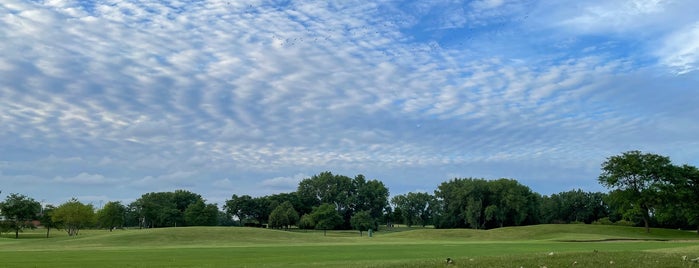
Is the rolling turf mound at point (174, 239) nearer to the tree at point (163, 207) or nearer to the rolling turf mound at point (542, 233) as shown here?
the rolling turf mound at point (542, 233)

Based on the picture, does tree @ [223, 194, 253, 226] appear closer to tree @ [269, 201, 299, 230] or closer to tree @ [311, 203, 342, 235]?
Answer: tree @ [269, 201, 299, 230]

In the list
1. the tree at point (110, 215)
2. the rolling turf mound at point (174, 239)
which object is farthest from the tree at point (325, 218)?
the tree at point (110, 215)

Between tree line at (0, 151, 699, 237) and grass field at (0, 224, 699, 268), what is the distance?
7.40 metres

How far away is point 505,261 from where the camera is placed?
1822 cm

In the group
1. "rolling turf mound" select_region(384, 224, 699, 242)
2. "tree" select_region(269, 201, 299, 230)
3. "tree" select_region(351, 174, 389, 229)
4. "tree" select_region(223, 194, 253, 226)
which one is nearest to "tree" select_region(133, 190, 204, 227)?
"tree" select_region(223, 194, 253, 226)

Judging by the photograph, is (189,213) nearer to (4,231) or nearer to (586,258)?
(4,231)

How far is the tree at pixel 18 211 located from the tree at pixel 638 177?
103284 mm

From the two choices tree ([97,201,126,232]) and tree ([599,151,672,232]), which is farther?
tree ([97,201,126,232])

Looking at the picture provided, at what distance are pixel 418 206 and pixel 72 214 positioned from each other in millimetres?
91456

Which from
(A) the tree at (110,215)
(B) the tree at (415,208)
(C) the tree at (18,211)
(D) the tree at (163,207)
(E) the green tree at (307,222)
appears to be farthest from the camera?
(B) the tree at (415,208)

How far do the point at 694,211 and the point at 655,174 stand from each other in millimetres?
8478

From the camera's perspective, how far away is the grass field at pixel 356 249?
Result: 19031 mm

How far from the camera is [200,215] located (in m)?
134

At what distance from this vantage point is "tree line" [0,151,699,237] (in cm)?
8788
